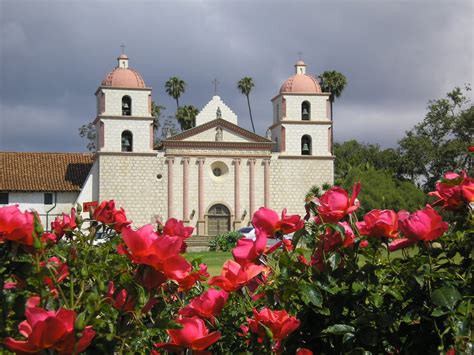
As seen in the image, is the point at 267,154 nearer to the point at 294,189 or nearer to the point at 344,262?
the point at 294,189

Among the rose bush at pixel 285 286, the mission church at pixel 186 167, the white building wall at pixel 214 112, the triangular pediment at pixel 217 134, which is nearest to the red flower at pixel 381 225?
the rose bush at pixel 285 286

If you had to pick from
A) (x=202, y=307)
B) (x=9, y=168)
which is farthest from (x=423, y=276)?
(x=9, y=168)

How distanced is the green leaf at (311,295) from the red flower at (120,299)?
71cm

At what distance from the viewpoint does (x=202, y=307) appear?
3.08m

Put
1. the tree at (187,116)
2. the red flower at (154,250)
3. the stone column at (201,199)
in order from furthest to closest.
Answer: the tree at (187,116) < the stone column at (201,199) < the red flower at (154,250)

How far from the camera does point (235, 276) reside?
10.4 feet

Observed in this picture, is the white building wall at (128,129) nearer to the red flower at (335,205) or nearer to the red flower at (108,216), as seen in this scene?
the red flower at (108,216)

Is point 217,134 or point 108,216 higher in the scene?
point 217,134

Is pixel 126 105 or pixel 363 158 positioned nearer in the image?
pixel 126 105

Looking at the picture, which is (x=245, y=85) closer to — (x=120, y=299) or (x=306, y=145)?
(x=306, y=145)

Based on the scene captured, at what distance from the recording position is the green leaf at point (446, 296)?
2.84m

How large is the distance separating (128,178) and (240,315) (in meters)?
39.4

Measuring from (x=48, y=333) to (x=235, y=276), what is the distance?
998mm

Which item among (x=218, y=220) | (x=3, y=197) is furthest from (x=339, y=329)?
(x=3, y=197)
